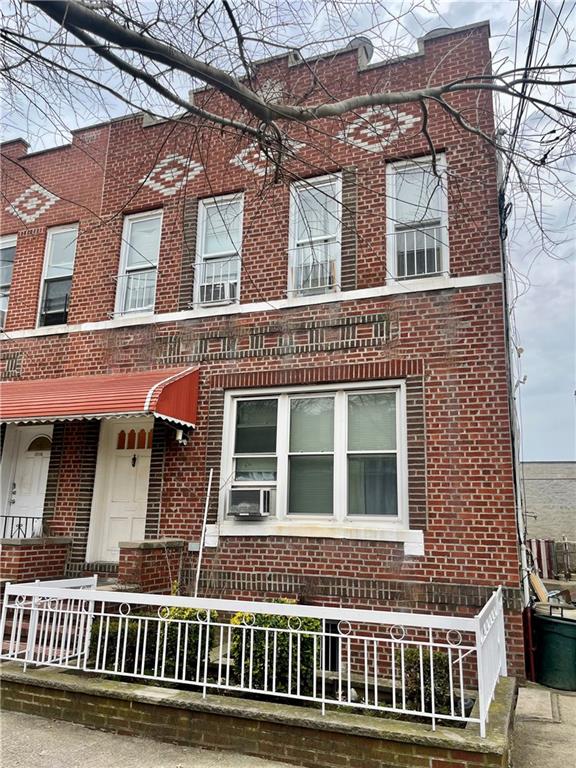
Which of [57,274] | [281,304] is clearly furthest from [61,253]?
[281,304]

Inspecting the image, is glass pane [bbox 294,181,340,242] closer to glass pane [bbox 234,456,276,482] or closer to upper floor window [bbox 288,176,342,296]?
upper floor window [bbox 288,176,342,296]

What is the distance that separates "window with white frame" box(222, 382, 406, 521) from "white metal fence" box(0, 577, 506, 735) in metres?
1.90

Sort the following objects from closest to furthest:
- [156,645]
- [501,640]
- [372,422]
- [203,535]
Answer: [156,645]
[501,640]
[372,422]
[203,535]

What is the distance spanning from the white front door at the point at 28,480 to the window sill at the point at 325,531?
3.29 meters

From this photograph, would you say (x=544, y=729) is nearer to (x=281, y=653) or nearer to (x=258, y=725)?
(x=281, y=653)

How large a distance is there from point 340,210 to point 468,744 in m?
6.80

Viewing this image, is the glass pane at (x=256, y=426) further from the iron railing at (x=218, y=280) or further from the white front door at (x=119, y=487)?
the iron railing at (x=218, y=280)

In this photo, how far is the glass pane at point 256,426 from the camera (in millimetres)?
8078

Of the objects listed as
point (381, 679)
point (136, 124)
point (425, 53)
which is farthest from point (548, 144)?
point (136, 124)

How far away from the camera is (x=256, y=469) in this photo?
803cm

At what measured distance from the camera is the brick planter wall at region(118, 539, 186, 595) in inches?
284

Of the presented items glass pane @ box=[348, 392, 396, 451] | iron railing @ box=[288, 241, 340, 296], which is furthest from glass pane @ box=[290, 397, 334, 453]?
iron railing @ box=[288, 241, 340, 296]

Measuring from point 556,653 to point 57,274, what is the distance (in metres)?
9.52

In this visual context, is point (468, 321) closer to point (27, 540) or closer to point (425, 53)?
point (425, 53)
